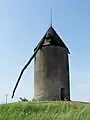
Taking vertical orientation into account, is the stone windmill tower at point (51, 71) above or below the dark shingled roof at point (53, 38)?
below

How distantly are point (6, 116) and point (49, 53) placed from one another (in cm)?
1693

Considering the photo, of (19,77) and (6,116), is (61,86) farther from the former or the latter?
(6,116)

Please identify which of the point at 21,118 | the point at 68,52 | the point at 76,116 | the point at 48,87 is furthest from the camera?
the point at 68,52

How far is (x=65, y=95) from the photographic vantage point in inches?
974

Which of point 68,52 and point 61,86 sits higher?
point 68,52

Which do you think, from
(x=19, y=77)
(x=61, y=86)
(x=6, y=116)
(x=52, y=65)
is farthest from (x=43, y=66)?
(x=6, y=116)

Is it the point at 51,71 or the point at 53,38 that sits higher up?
the point at 53,38

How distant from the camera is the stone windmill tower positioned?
77.6ft

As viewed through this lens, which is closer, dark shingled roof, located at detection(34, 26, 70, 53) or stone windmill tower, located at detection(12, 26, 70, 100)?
stone windmill tower, located at detection(12, 26, 70, 100)

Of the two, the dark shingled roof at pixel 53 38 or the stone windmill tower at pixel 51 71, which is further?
the dark shingled roof at pixel 53 38

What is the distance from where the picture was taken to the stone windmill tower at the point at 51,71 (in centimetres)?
2366

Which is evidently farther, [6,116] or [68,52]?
[68,52]

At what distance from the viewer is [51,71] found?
23.9 meters

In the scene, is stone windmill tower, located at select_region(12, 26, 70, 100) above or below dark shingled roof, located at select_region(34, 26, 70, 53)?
below
